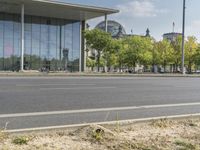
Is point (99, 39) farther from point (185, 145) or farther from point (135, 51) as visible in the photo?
point (185, 145)

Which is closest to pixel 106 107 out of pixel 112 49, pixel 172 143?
pixel 172 143

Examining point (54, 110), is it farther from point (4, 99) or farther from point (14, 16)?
point (14, 16)

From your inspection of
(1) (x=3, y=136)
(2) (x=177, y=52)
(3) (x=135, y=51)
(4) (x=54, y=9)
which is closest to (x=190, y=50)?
(2) (x=177, y=52)

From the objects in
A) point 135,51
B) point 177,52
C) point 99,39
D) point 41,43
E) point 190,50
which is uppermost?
point 99,39

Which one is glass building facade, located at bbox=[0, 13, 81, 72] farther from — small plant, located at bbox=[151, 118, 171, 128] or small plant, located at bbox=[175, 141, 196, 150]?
small plant, located at bbox=[175, 141, 196, 150]

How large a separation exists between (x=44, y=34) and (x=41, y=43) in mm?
1483

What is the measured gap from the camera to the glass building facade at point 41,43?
54.5 m

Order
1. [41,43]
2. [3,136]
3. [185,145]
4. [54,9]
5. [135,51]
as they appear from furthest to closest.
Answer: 1. [135,51]
2. [41,43]
3. [54,9]
4. [3,136]
5. [185,145]

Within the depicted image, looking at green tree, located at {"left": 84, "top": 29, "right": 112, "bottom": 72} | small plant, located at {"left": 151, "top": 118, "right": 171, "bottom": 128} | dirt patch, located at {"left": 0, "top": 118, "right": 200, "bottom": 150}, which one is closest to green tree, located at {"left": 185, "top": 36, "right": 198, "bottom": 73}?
green tree, located at {"left": 84, "top": 29, "right": 112, "bottom": 72}

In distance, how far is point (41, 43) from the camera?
188ft

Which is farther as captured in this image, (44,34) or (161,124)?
(44,34)

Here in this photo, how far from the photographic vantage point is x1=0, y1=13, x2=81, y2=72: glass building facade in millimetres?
54550

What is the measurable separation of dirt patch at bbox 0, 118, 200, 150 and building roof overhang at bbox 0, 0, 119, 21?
144ft

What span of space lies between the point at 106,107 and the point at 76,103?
1.18 meters
